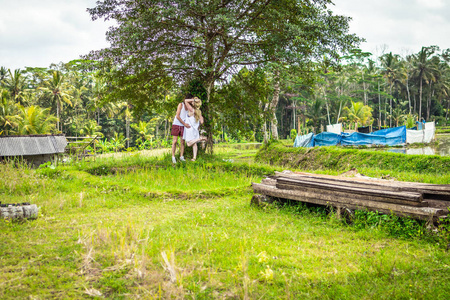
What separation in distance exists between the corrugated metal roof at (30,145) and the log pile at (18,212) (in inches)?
652

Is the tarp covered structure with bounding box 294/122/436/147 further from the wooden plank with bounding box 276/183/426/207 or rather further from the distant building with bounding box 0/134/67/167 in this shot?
the distant building with bounding box 0/134/67/167

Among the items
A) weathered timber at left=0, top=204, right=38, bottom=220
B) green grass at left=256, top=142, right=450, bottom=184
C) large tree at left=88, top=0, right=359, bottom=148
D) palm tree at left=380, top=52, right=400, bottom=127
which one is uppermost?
palm tree at left=380, top=52, right=400, bottom=127

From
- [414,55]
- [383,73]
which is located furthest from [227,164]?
[414,55]

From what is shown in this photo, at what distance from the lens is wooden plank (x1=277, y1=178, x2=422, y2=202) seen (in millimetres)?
4465

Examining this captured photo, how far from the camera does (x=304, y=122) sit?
217 feet

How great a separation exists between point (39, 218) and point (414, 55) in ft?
252

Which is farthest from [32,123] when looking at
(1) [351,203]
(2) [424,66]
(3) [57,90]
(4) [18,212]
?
(2) [424,66]

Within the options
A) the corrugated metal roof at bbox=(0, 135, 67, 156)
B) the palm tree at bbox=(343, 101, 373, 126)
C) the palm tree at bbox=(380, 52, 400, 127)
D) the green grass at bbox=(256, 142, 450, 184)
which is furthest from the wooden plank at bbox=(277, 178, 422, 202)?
the palm tree at bbox=(380, 52, 400, 127)

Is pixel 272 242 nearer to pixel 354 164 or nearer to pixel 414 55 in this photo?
pixel 354 164

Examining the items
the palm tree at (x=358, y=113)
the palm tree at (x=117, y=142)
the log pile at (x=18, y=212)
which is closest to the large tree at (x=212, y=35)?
the log pile at (x=18, y=212)

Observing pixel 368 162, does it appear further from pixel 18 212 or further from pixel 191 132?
pixel 18 212

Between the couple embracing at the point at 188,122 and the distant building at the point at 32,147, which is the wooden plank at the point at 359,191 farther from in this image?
the distant building at the point at 32,147

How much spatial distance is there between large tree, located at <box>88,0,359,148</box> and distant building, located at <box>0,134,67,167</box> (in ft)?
33.9

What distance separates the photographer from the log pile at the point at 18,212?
196 inches
